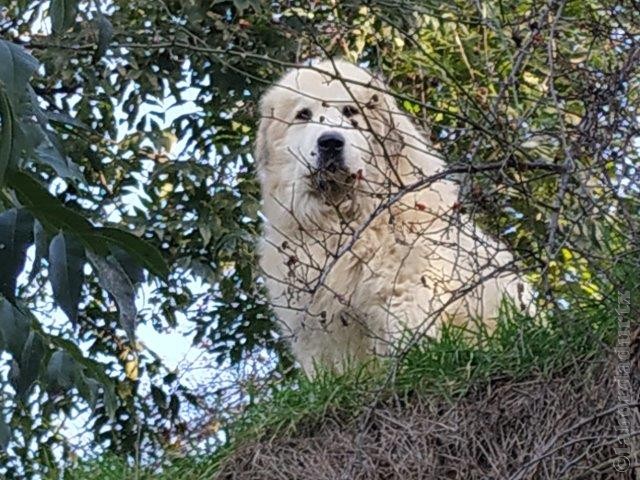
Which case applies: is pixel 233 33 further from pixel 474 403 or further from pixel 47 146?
pixel 47 146

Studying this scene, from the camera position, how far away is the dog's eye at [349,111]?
5859mm

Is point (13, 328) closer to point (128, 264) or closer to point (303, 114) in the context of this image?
point (128, 264)

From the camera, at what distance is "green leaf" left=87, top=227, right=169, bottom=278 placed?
183cm

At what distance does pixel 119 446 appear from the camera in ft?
21.7

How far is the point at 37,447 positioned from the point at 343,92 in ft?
8.65

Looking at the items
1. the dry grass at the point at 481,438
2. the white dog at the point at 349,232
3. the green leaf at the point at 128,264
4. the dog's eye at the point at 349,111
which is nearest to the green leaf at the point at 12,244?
the green leaf at the point at 128,264

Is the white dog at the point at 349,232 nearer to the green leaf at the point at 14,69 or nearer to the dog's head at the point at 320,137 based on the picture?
the dog's head at the point at 320,137

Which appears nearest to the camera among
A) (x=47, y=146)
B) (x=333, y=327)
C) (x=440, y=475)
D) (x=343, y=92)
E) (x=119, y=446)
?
(x=47, y=146)

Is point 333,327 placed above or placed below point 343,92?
below

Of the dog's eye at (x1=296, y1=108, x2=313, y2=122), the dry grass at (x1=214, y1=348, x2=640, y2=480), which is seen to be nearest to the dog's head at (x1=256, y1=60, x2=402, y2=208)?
Result: the dog's eye at (x1=296, y1=108, x2=313, y2=122)

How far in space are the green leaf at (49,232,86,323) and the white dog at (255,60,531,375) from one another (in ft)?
9.59

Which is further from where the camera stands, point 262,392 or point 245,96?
point 245,96

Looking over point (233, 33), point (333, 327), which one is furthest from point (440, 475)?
point (233, 33)

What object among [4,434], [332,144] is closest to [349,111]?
[332,144]
